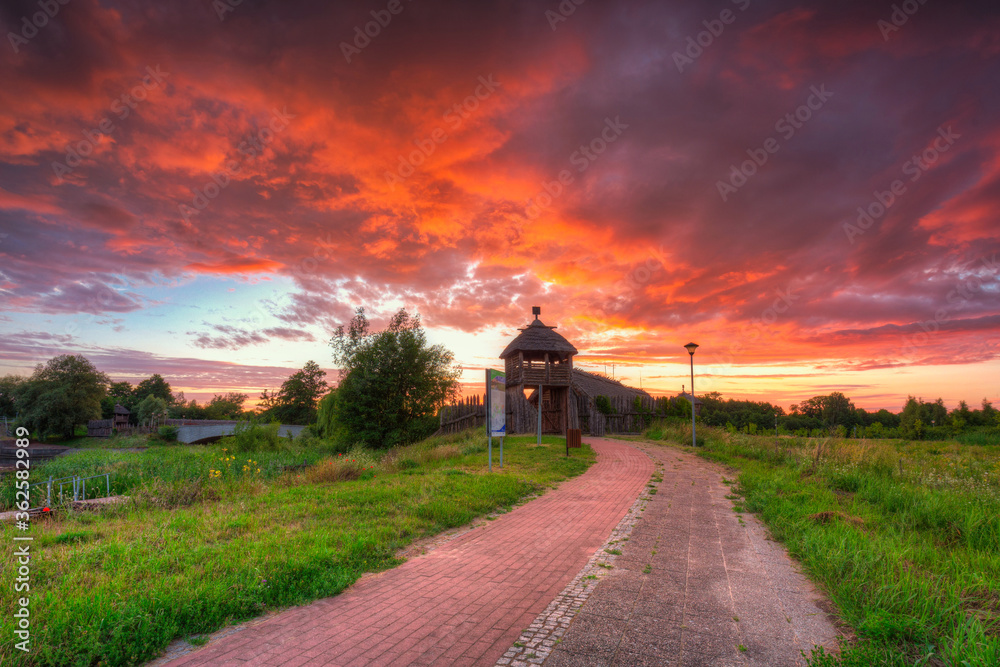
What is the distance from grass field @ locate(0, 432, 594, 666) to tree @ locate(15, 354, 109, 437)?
59.5 metres

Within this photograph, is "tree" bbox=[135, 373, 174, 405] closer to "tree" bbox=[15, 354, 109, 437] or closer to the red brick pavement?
"tree" bbox=[15, 354, 109, 437]

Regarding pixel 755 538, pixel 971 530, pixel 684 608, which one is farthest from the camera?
pixel 755 538

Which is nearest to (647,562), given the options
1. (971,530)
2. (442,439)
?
(971,530)

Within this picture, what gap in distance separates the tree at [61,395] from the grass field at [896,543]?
70054 mm

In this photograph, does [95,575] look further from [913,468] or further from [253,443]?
[253,443]

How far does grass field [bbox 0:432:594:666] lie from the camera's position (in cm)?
369

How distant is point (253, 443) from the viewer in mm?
26719

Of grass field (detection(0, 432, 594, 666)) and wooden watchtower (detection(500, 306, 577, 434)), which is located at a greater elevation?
wooden watchtower (detection(500, 306, 577, 434))

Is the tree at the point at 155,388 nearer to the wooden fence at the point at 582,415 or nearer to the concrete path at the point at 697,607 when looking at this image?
the wooden fence at the point at 582,415

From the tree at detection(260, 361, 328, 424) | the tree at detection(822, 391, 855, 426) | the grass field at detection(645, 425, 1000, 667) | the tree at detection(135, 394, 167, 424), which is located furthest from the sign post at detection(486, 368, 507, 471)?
the tree at detection(135, 394, 167, 424)

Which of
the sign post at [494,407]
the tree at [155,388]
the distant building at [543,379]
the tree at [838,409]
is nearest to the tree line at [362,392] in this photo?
the distant building at [543,379]

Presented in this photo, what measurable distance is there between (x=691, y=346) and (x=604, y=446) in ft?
20.5

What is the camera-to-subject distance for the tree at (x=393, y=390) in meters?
31.3

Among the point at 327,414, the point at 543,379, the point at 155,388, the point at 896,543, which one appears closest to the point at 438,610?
the point at 896,543
